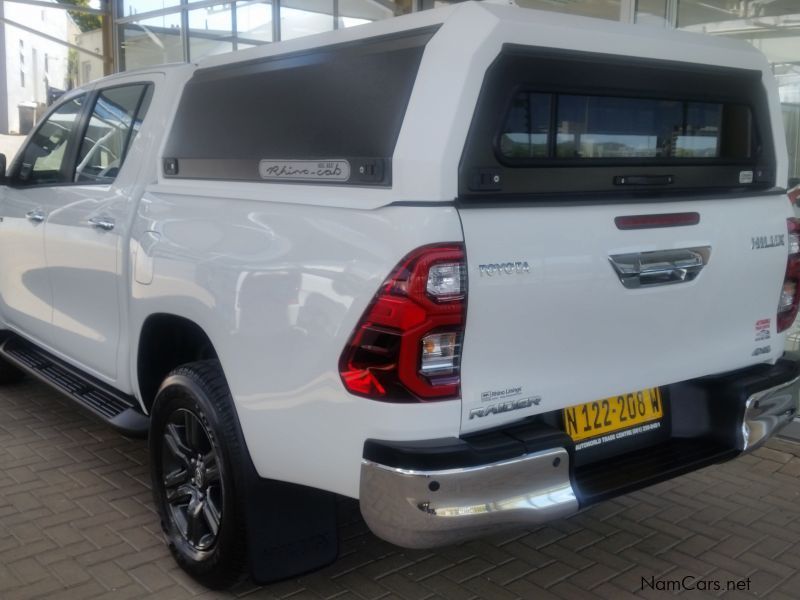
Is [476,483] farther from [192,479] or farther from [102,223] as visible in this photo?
[102,223]

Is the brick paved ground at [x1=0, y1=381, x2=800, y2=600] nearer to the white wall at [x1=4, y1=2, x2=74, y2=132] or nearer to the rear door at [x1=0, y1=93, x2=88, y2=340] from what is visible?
the rear door at [x1=0, y1=93, x2=88, y2=340]

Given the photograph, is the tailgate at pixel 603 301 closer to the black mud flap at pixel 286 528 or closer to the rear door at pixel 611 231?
the rear door at pixel 611 231

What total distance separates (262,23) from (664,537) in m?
8.02

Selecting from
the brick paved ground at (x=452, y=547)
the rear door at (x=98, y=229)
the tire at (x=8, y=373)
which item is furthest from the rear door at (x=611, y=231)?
the tire at (x=8, y=373)

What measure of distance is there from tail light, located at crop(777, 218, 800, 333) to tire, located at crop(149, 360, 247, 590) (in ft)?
6.77

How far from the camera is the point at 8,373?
227 inches

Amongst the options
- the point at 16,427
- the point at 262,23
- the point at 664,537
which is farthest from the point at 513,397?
the point at 262,23

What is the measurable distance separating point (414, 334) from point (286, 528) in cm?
97

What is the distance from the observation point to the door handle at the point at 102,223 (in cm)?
377

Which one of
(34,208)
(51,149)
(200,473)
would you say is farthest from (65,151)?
(200,473)

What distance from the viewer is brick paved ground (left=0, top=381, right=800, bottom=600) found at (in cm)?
328

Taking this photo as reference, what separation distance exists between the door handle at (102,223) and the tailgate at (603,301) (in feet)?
6.41

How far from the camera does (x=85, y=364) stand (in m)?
4.24

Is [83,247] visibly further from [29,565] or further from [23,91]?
[23,91]
